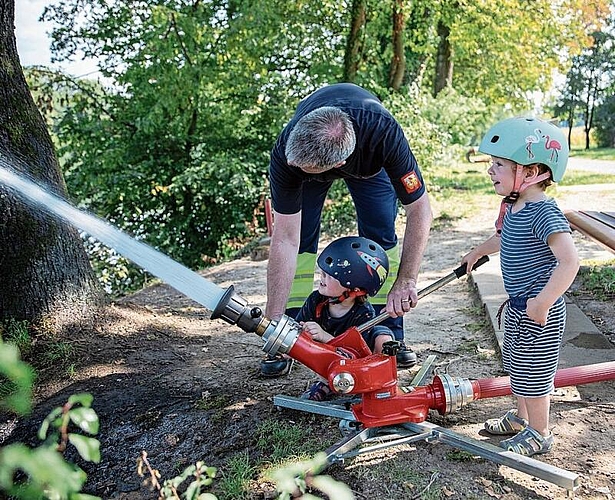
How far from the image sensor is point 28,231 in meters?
3.85

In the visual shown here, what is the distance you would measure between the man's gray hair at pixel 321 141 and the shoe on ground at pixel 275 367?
1.35 meters

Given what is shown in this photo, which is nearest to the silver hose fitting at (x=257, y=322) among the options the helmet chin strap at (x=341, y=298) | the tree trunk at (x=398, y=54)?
the helmet chin strap at (x=341, y=298)

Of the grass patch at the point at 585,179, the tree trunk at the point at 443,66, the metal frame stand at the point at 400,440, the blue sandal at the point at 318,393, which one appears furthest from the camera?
the tree trunk at the point at 443,66

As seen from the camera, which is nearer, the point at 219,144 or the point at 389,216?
the point at 389,216

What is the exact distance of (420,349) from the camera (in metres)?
4.13

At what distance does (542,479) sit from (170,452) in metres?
1.53

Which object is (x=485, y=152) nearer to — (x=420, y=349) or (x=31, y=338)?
(x=420, y=349)

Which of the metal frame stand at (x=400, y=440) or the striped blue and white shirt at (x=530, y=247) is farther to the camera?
the striped blue and white shirt at (x=530, y=247)

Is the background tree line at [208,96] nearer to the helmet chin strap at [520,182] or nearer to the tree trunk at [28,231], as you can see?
the tree trunk at [28,231]

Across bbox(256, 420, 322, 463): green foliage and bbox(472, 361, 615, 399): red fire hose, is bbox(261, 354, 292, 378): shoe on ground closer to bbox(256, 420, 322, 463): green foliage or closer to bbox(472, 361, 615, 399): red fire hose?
bbox(256, 420, 322, 463): green foliage

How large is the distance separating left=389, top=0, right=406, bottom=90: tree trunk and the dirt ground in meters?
7.20

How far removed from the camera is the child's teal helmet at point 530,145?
2479mm

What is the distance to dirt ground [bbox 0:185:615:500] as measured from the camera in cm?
252

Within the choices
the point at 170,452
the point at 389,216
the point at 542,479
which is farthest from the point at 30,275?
the point at 542,479
